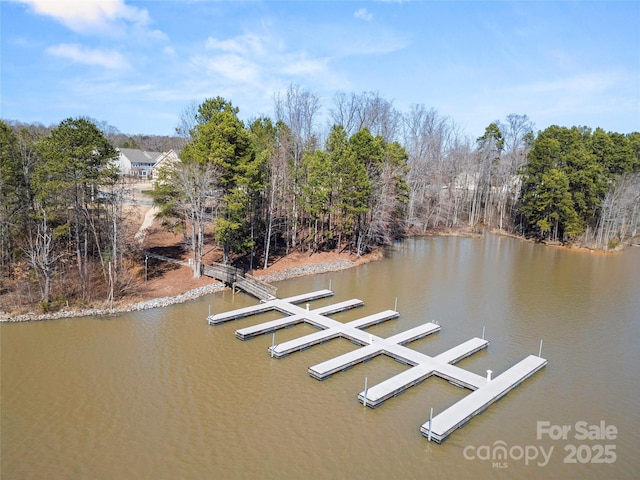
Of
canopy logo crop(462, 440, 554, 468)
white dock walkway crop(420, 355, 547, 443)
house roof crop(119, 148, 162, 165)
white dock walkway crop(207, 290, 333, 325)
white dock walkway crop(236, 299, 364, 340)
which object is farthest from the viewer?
house roof crop(119, 148, 162, 165)

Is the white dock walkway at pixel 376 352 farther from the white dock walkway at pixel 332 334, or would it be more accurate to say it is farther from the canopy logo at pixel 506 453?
the canopy logo at pixel 506 453

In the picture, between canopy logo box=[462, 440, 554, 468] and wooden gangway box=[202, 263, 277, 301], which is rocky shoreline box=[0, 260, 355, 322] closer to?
wooden gangway box=[202, 263, 277, 301]

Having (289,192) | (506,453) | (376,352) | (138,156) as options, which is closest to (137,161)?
(138,156)

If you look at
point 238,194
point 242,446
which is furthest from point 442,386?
point 238,194

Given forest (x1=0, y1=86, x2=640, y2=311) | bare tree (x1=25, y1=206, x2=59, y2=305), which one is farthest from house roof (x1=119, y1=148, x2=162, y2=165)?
bare tree (x1=25, y1=206, x2=59, y2=305)

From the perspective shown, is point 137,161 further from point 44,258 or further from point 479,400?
point 479,400

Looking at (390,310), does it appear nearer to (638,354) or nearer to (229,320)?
(229,320)
